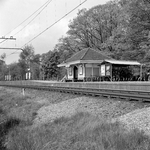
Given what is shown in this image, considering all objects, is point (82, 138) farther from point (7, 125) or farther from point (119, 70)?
point (119, 70)

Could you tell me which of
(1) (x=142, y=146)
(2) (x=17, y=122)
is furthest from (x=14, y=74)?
(1) (x=142, y=146)

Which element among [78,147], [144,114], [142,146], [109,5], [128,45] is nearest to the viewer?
[142,146]

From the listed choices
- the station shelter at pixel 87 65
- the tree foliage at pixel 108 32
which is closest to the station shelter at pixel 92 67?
the station shelter at pixel 87 65

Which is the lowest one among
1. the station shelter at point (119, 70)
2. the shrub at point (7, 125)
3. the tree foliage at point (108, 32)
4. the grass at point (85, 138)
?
the shrub at point (7, 125)

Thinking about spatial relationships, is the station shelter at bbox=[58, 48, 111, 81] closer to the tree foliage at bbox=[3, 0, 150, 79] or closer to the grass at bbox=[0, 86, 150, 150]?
the tree foliage at bbox=[3, 0, 150, 79]

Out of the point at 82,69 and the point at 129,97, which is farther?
the point at 82,69

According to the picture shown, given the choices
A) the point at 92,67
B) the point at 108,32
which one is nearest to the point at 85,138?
the point at 92,67

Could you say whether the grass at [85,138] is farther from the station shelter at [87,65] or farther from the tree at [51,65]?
the tree at [51,65]

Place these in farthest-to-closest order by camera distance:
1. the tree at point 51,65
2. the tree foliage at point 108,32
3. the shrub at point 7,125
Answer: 1. the tree at point 51,65
2. the tree foliage at point 108,32
3. the shrub at point 7,125

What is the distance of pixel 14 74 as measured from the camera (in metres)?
94.4

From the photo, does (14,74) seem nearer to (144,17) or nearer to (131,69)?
(131,69)

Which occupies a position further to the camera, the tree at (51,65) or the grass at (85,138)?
the tree at (51,65)

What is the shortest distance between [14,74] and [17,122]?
286ft

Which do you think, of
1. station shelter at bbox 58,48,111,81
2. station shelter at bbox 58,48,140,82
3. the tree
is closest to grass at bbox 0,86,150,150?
station shelter at bbox 58,48,140,82
